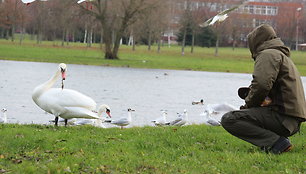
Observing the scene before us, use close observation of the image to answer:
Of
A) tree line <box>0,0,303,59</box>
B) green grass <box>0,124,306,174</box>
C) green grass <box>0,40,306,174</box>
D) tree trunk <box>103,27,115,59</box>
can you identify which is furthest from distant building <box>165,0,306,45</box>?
green grass <box>0,124,306,174</box>

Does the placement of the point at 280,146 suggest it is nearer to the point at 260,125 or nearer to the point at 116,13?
the point at 260,125

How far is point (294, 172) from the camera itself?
22.2 feet

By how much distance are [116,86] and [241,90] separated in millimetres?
17783

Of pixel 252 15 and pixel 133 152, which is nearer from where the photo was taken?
pixel 133 152

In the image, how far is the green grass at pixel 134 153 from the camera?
666cm

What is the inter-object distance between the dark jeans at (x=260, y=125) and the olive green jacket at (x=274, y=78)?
0.11 m

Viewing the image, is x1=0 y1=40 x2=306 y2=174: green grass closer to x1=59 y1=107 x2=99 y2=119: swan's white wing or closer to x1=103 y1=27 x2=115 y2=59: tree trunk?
x1=59 y1=107 x2=99 y2=119: swan's white wing

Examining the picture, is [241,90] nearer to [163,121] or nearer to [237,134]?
[237,134]

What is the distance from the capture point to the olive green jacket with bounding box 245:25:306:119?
7.16m

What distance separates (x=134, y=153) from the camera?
7.60m

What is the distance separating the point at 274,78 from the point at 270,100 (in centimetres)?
52

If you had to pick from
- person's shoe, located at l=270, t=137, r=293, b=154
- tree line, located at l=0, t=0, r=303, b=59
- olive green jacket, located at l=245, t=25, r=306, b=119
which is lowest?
person's shoe, located at l=270, t=137, r=293, b=154

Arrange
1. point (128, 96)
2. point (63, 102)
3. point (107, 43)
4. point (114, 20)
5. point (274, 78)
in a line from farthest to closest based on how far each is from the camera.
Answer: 1. point (114, 20)
2. point (107, 43)
3. point (128, 96)
4. point (63, 102)
5. point (274, 78)

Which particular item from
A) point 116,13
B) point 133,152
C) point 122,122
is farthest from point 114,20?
point 133,152
